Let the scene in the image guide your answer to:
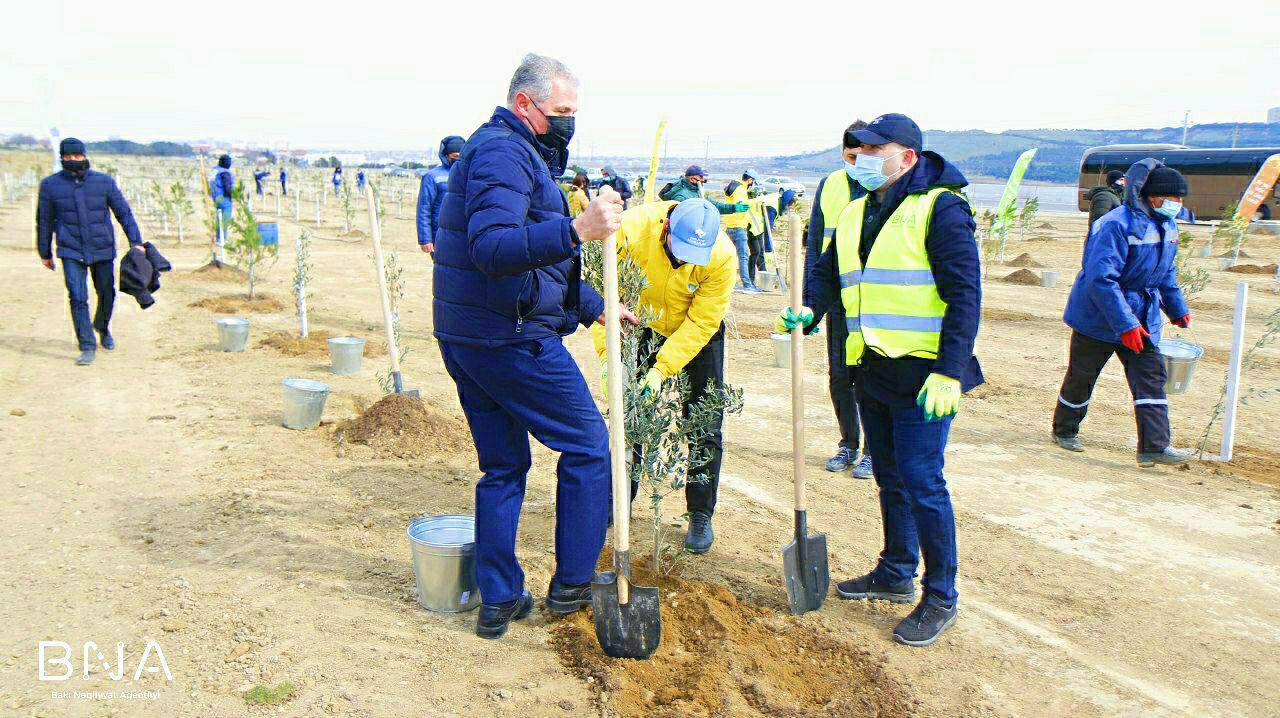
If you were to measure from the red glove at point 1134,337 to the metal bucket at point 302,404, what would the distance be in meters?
5.33

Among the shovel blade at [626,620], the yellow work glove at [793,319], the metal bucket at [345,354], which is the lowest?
the shovel blade at [626,620]

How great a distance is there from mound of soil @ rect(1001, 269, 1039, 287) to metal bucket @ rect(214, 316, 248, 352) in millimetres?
12576

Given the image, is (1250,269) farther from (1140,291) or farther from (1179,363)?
(1140,291)

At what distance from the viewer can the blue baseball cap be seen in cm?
348

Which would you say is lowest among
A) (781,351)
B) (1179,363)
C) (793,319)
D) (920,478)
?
(781,351)

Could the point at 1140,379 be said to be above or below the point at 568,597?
above

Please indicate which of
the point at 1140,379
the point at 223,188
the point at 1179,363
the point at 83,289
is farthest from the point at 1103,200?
the point at 223,188

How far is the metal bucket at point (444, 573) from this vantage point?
11.2 feet

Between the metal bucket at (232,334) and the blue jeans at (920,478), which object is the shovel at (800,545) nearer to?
the blue jeans at (920,478)

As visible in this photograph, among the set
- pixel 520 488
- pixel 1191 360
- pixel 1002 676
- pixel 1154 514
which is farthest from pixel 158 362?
pixel 1191 360

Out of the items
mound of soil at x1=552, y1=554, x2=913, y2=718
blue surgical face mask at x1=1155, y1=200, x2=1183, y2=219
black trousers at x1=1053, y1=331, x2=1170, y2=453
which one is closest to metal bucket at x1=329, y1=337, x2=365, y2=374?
mound of soil at x1=552, y1=554, x2=913, y2=718

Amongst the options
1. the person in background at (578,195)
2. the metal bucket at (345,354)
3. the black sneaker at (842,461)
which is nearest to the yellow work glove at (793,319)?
the black sneaker at (842,461)

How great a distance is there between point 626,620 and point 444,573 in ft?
2.72

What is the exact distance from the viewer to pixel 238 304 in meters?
10.6
